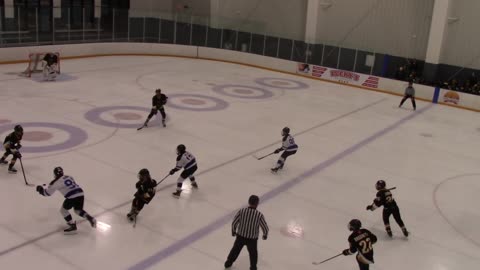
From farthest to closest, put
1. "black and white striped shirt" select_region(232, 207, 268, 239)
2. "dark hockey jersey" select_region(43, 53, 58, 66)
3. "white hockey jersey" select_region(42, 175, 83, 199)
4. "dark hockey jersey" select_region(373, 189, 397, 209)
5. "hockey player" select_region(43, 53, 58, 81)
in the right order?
1. "hockey player" select_region(43, 53, 58, 81)
2. "dark hockey jersey" select_region(43, 53, 58, 66)
3. "dark hockey jersey" select_region(373, 189, 397, 209)
4. "white hockey jersey" select_region(42, 175, 83, 199)
5. "black and white striped shirt" select_region(232, 207, 268, 239)

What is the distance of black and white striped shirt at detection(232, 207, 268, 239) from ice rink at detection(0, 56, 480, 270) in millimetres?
993

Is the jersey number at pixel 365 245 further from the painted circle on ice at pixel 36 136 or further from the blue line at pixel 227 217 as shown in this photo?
the painted circle on ice at pixel 36 136

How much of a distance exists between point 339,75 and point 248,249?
1870 centimetres

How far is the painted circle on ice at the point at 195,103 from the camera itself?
16.8m

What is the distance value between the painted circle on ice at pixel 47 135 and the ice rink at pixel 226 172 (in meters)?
0.06

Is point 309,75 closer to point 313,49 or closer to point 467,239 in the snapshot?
point 313,49

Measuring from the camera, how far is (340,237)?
8703mm

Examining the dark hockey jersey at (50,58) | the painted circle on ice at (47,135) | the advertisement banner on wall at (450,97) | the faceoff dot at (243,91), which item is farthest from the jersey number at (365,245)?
the advertisement banner on wall at (450,97)

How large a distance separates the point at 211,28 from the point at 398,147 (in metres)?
16.8

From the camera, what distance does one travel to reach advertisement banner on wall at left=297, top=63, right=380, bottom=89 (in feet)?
77.8

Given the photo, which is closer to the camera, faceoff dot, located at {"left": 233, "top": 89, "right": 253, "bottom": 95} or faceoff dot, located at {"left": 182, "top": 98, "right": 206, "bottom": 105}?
faceoff dot, located at {"left": 182, "top": 98, "right": 206, "bottom": 105}

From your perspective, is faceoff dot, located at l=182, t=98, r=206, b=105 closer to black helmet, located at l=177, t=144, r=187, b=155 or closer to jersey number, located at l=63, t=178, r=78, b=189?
black helmet, located at l=177, t=144, r=187, b=155

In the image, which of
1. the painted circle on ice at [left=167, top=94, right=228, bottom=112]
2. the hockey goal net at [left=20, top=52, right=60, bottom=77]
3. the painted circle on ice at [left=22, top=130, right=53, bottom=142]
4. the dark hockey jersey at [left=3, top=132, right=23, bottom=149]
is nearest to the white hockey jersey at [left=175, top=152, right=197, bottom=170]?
the dark hockey jersey at [left=3, top=132, right=23, bottom=149]

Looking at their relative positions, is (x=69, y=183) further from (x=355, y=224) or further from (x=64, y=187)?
(x=355, y=224)
